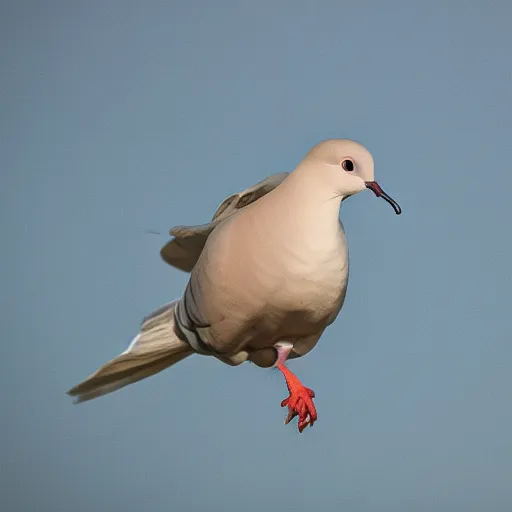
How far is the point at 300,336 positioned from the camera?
3934 mm

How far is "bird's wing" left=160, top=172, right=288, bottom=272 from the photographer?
386 cm

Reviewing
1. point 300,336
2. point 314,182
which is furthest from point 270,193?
point 300,336

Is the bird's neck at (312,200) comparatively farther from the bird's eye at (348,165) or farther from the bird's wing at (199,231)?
the bird's wing at (199,231)

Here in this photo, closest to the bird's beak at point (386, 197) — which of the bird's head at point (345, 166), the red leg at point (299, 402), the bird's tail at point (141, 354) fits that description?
the bird's head at point (345, 166)

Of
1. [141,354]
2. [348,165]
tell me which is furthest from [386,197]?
[141,354]

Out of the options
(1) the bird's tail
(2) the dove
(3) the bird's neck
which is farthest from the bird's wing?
(3) the bird's neck

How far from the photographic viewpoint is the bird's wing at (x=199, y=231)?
3.86m

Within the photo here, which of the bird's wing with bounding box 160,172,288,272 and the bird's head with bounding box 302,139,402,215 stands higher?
the bird's wing with bounding box 160,172,288,272

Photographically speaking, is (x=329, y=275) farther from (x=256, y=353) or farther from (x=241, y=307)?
(x=256, y=353)

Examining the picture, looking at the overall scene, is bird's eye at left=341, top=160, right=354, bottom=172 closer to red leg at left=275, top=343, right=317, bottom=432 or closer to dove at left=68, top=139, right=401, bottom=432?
dove at left=68, top=139, right=401, bottom=432

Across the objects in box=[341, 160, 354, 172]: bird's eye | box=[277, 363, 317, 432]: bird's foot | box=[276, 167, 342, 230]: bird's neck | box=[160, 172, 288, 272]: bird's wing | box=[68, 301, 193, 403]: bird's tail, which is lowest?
box=[277, 363, 317, 432]: bird's foot

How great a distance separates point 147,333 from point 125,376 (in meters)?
0.18

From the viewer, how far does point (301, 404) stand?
12.8 feet

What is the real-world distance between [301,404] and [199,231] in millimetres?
654
